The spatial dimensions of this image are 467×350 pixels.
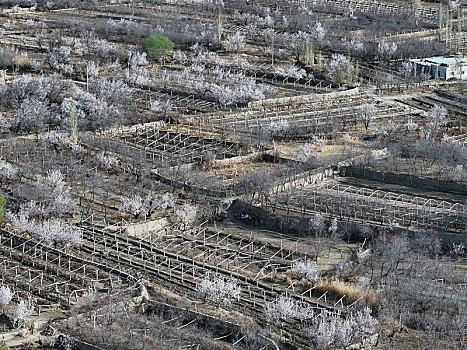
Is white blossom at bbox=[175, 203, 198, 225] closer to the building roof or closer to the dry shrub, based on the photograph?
the dry shrub

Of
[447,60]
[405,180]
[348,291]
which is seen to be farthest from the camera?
[447,60]

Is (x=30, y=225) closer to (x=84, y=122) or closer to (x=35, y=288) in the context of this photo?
(x=35, y=288)

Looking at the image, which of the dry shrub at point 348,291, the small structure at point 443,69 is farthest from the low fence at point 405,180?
the small structure at point 443,69

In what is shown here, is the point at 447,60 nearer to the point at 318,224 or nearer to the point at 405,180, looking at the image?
the point at 405,180

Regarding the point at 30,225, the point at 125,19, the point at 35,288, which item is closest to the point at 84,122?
the point at 30,225

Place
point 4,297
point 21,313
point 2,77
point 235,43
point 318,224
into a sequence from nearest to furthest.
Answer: point 21,313 → point 4,297 → point 318,224 → point 2,77 → point 235,43

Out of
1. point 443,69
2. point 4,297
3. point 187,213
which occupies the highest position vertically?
point 443,69

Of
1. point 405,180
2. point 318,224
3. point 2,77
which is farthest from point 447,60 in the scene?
point 318,224

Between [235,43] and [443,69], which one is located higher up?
[235,43]
